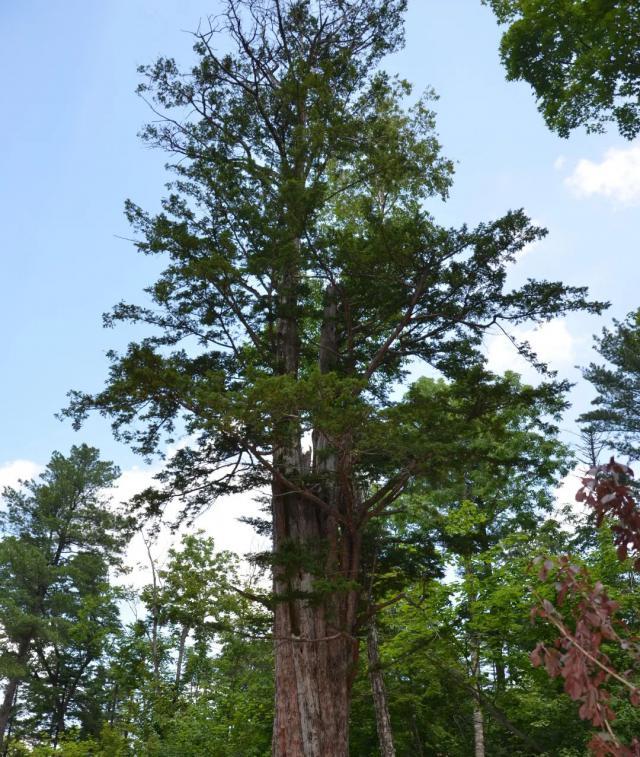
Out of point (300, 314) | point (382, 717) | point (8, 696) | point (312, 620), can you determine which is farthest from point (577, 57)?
point (8, 696)

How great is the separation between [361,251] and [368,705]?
8336 mm

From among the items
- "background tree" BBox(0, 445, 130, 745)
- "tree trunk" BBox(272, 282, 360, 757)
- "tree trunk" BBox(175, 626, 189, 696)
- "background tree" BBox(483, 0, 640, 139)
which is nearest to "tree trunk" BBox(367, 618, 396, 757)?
"tree trunk" BBox(272, 282, 360, 757)

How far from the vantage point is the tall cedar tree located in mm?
6750

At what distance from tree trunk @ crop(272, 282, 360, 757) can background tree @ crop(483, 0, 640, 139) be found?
5867 mm

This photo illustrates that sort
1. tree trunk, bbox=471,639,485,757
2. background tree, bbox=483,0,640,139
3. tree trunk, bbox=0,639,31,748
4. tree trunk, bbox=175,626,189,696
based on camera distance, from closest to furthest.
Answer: background tree, bbox=483,0,640,139 → tree trunk, bbox=471,639,485,757 → tree trunk, bbox=175,626,189,696 → tree trunk, bbox=0,639,31,748

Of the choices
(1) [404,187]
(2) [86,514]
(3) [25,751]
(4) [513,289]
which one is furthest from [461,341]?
(2) [86,514]

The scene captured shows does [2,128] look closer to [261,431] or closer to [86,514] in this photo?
[261,431]

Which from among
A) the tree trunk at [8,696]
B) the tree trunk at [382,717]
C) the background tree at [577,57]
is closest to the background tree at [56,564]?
the tree trunk at [8,696]

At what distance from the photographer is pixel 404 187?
507 inches

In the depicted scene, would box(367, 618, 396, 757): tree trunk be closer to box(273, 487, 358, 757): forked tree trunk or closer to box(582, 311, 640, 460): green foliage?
box(273, 487, 358, 757): forked tree trunk

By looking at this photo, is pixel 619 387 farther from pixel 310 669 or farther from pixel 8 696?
pixel 8 696

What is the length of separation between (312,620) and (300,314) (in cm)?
398

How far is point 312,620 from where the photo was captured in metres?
7.82

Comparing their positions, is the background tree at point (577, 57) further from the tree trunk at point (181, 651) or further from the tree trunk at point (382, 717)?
the tree trunk at point (181, 651)
